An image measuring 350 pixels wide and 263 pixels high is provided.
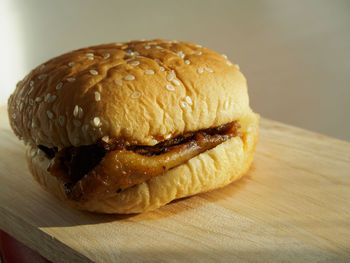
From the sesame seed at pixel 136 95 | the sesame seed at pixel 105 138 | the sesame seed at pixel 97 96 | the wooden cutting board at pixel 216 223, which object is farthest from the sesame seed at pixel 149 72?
the wooden cutting board at pixel 216 223

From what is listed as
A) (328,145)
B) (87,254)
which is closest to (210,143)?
(87,254)

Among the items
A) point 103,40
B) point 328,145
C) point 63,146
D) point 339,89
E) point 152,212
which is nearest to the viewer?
point 63,146

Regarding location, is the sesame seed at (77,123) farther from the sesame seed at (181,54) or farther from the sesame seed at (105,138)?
the sesame seed at (181,54)

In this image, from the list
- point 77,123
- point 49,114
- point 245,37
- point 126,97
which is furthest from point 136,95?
point 245,37

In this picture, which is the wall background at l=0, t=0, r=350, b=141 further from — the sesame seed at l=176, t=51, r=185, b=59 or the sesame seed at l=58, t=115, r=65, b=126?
the sesame seed at l=58, t=115, r=65, b=126

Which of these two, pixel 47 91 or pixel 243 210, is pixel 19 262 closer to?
pixel 47 91
